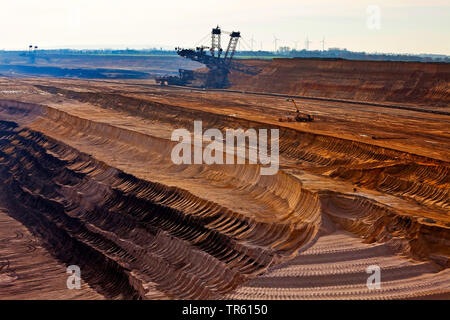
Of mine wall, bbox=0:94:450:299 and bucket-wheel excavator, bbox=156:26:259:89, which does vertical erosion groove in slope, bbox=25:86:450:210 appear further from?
bucket-wheel excavator, bbox=156:26:259:89

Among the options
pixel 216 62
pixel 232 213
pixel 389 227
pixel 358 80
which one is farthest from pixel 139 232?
pixel 216 62

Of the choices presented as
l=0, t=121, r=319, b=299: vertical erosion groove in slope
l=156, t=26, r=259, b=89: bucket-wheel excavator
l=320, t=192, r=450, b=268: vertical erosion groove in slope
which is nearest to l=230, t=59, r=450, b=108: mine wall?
l=156, t=26, r=259, b=89: bucket-wheel excavator

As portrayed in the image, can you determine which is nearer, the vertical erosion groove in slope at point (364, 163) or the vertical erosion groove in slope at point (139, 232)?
the vertical erosion groove in slope at point (139, 232)

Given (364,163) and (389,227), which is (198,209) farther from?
(364,163)

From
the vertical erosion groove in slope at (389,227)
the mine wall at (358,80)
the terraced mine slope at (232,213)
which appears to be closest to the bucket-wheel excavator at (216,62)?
the mine wall at (358,80)

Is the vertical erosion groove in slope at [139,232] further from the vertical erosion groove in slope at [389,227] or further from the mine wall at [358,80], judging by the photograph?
the mine wall at [358,80]

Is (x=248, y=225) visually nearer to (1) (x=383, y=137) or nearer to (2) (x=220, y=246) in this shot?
(2) (x=220, y=246)
